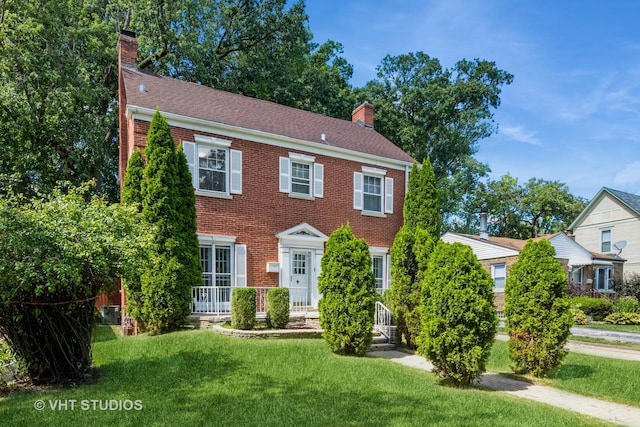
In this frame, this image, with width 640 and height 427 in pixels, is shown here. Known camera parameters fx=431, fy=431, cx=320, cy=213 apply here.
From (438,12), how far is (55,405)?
35.6 ft

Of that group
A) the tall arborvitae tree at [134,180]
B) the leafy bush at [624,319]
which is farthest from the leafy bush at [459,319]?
the leafy bush at [624,319]

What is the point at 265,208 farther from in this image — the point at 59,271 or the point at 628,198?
the point at 628,198

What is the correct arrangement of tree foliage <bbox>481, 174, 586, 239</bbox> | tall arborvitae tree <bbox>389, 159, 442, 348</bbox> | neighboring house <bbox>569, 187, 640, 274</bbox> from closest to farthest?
1. tall arborvitae tree <bbox>389, 159, 442, 348</bbox>
2. neighboring house <bbox>569, 187, 640, 274</bbox>
3. tree foliage <bbox>481, 174, 586, 239</bbox>

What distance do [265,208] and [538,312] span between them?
8.68 metres

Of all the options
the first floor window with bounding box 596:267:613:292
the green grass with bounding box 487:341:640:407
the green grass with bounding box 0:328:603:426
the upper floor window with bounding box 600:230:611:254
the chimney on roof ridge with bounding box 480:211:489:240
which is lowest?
the first floor window with bounding box 596:267:613:292

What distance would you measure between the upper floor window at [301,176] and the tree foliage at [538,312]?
8223mm

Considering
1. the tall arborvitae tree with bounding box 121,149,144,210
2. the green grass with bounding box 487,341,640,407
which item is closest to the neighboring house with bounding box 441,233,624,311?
the green grass with bounding box 487,341,640,407

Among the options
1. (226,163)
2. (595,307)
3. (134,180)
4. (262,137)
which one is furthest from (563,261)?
(134,180)

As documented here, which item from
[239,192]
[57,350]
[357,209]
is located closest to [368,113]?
[357,209]

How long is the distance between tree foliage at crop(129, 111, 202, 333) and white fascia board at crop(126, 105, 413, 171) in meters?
1.03

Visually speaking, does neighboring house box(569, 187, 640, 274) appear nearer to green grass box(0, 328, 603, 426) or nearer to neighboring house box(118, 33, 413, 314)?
neighboring house box(118, 33, 413, 314)

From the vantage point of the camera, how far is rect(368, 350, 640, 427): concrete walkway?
550cm

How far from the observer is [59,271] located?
559 centimetres

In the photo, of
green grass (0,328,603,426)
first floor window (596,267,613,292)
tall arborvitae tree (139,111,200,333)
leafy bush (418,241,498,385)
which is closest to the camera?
green grass (0,328,603,426)
